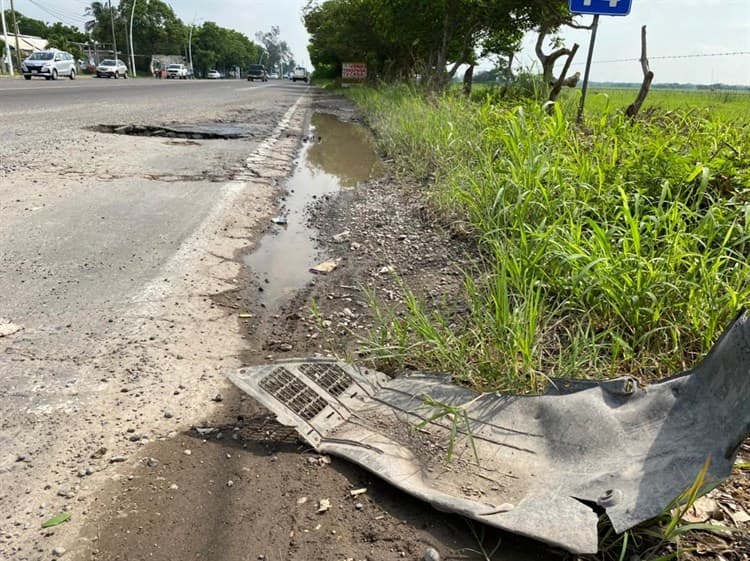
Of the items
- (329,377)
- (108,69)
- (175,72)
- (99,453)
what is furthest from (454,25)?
(175,72)

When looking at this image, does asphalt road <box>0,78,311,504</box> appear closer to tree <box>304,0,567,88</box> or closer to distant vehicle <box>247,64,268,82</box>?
tree <box>304,0,567,88</box>

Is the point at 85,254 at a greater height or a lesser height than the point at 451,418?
greater

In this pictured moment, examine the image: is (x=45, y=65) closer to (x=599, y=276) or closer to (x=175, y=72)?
(x=175, y=72)

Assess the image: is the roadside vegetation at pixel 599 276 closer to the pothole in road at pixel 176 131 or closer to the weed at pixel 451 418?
the weed at pixel 451 418

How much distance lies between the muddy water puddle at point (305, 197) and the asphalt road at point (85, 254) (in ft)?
1.33

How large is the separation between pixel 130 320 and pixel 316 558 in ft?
5.87

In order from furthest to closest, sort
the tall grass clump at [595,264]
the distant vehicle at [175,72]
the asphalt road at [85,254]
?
the distant vehicle at [175,72]
the tall grass clump at [595,264]
the asphalt road at [85,254]

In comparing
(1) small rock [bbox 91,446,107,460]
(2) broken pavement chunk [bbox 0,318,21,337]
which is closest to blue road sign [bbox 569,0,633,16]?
(2) broken pavement chunk [bbox 0,318,21,337]

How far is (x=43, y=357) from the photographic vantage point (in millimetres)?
2414

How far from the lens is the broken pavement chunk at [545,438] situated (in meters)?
1.54

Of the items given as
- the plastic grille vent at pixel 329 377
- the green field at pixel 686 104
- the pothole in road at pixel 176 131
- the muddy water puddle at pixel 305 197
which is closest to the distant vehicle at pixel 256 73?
the green field at pixel 686 104

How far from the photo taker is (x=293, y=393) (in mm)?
2219

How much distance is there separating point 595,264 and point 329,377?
1375 millimetres

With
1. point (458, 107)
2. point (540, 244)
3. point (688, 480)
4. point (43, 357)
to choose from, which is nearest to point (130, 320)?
point (43, 357)
